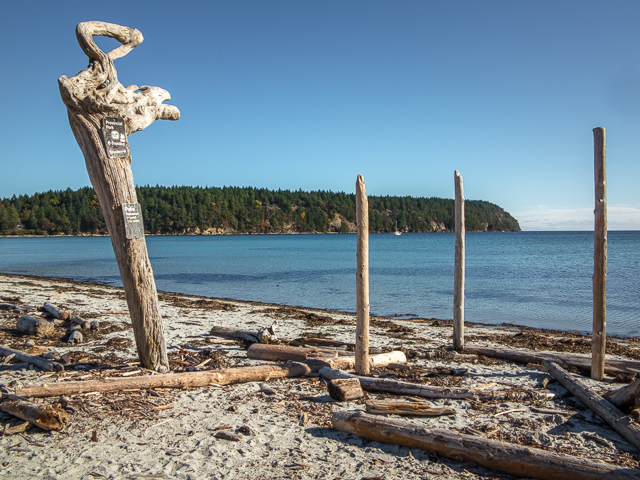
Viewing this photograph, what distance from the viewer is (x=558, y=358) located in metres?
7.80

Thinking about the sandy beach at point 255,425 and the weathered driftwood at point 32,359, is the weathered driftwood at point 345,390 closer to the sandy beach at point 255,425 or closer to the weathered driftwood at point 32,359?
the sandy beach at point 255,425

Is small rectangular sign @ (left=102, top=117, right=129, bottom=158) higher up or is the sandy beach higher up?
small rectangular sign @ (left=102, top=117, right=129, bottom=158)

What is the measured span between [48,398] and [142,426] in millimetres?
1467

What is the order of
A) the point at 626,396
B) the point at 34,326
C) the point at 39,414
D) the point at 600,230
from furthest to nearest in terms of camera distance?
the point at 34,326, the point at 600,230, the point at 626,396, the point at 39,414

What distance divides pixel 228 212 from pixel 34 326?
143 meters

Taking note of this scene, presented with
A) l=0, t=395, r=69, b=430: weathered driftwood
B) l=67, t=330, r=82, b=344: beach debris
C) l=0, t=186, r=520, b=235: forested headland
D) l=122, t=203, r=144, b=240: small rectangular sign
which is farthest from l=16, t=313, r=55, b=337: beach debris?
l=0, t=186, r=520, b=235: forested headland

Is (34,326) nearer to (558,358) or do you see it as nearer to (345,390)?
(345,390)

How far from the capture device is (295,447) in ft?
15.0

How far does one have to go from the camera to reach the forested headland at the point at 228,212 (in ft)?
444

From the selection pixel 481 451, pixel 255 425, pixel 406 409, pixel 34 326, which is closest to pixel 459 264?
pixel 406 409

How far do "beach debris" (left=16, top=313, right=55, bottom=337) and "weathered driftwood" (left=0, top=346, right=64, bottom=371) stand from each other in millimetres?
1517

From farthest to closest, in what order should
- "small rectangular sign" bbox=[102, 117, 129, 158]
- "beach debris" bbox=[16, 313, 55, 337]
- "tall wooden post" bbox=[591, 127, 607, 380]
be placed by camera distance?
1. "beach debris" bbox=[16, 313, 55, 337]
2. "tall wooden post" bbox=[591, 127, 607, 380]
3. "small rectangular sign" bbox=[102, 117, 129, 158]

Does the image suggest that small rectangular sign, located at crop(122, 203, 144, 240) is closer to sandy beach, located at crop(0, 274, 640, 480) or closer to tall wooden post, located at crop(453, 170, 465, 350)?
sandy beach, located at crop(0, 274, 640, 480)

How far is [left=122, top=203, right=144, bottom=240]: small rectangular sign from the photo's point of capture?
242 inches
